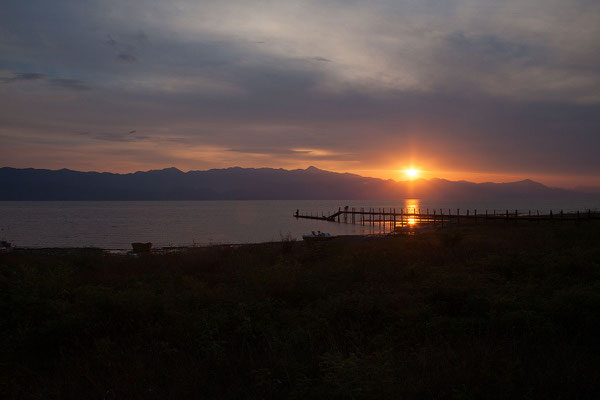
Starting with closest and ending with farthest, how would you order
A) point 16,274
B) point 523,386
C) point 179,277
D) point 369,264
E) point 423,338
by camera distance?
point 523,386, point 423,338, point 16,274, point 179,277, point 369,264

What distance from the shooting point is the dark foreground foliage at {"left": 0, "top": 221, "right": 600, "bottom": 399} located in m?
5.24

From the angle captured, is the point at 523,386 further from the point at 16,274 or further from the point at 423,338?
the point at 16,274

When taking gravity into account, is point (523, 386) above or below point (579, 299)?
below

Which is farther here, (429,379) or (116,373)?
(116,373)

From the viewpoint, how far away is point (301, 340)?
22.7ft

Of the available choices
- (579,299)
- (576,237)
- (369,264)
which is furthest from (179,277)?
(576,237)

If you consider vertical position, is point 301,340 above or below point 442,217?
below

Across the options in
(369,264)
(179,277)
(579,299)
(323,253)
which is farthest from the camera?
(323,253)

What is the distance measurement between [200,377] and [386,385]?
263 cm

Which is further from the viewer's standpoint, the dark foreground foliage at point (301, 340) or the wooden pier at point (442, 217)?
the wooden pier at point (442, 217)

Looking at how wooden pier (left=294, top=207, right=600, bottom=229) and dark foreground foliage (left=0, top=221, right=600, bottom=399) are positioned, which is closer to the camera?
dark foreground foliage (left=0, top=221, right=600, bottom=399)

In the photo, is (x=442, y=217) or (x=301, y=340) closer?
(x=301, y=340)

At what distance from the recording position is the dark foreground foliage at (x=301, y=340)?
17.2 feet

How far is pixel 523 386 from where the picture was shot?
518 cm
